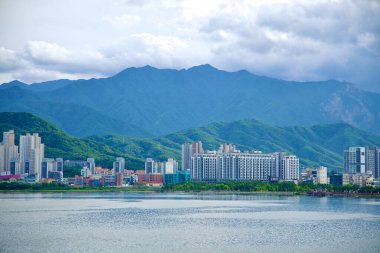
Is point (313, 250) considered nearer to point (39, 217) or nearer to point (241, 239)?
point (241, 239)

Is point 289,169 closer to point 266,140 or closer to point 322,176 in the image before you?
point 322,176

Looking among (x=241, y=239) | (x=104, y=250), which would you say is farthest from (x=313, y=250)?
(x=104, y=250)

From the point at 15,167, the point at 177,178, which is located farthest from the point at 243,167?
the point at 15,167

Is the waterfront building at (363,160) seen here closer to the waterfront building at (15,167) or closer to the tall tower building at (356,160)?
the tall tower building at (356,160)

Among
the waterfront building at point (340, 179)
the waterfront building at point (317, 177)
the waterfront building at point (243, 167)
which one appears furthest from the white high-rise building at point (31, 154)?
the waterfront building at point (340, 179)

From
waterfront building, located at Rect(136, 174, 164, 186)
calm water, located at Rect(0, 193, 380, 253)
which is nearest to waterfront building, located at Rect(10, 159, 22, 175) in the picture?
waterfront building, located at Rect(136, 174, 164, 186)

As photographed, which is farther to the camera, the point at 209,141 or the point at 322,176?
the point at 209,141

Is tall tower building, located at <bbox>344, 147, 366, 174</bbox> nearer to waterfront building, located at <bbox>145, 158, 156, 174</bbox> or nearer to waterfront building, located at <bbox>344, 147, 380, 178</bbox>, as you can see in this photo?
waterfront building, located at <bbox>344, 147, 380, 178</bbox>
